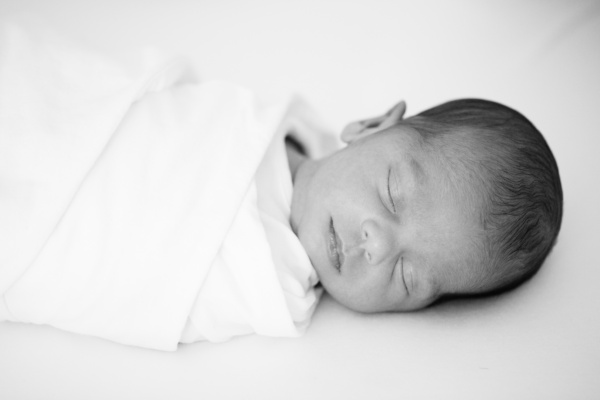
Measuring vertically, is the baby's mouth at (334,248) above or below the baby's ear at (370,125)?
below

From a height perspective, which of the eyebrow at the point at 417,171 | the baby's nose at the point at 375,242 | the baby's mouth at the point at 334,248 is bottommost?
the baby's mouth at the point at 334,248

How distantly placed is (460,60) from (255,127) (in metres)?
0.88

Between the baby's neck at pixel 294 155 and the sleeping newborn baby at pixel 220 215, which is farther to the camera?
the baby's neck at pixel 294 155

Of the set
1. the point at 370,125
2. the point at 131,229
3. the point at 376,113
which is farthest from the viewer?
the point at 376,113

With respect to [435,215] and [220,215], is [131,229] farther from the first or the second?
[435,215]

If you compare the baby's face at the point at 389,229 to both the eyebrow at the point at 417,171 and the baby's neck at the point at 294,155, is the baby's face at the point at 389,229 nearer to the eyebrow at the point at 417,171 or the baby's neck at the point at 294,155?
the eyebrow at the point at 417,171

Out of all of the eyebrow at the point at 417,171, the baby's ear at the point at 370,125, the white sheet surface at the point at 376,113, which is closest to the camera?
the white sheet surface at the point at 376,113

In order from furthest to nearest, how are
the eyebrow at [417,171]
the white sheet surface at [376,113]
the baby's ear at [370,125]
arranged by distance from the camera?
the baby's ear at [370,125]
the eyebrow at [417,171]
the white sheet surface at [376,113]

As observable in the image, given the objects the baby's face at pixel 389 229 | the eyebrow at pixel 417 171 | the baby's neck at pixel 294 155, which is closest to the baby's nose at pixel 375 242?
the baby's face at pixel 389 229

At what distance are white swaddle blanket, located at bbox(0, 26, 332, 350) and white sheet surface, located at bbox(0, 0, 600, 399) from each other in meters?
0.06

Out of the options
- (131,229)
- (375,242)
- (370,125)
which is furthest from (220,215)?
(370,125)

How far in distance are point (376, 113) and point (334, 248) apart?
0.71m

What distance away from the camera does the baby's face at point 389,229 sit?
1017mm

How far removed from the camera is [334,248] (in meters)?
1.08
